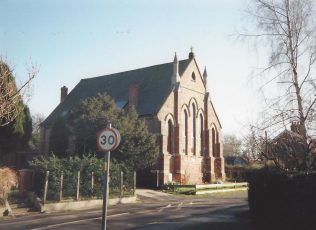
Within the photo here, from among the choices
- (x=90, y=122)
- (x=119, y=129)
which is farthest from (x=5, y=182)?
(x=90, y=122)

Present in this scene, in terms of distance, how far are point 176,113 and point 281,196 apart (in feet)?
91.9

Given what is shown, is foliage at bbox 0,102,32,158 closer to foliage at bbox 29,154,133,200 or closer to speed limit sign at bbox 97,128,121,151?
foliage at bbox 29,154,133,200

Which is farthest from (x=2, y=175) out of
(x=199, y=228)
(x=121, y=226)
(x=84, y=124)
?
(x=84, y=124)

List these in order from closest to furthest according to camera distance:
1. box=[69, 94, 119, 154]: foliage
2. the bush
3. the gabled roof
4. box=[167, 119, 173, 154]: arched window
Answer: the bush < box=[69, 94, 119, 154]: foliage < box=[167, 119, 173, 154]: arched window < the gabled roof

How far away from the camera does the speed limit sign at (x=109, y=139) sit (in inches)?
357

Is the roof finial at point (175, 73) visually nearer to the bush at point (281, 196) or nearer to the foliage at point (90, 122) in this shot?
the foliage at point (90, 122)

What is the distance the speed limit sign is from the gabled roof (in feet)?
95.2

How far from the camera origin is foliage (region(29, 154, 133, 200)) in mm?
20438

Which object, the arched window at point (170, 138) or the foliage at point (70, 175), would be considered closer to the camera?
the foliage at point (70, 175)

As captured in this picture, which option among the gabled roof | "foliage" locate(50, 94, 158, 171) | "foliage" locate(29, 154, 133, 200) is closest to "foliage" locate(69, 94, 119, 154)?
"foliage" locate(50, 94, 158, 171)

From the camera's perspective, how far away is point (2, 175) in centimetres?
1752

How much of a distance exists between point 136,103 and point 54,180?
2198 centimetres

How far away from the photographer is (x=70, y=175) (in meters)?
21.5

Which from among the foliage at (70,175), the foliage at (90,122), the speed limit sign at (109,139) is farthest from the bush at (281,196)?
the foliage at (90,122)
